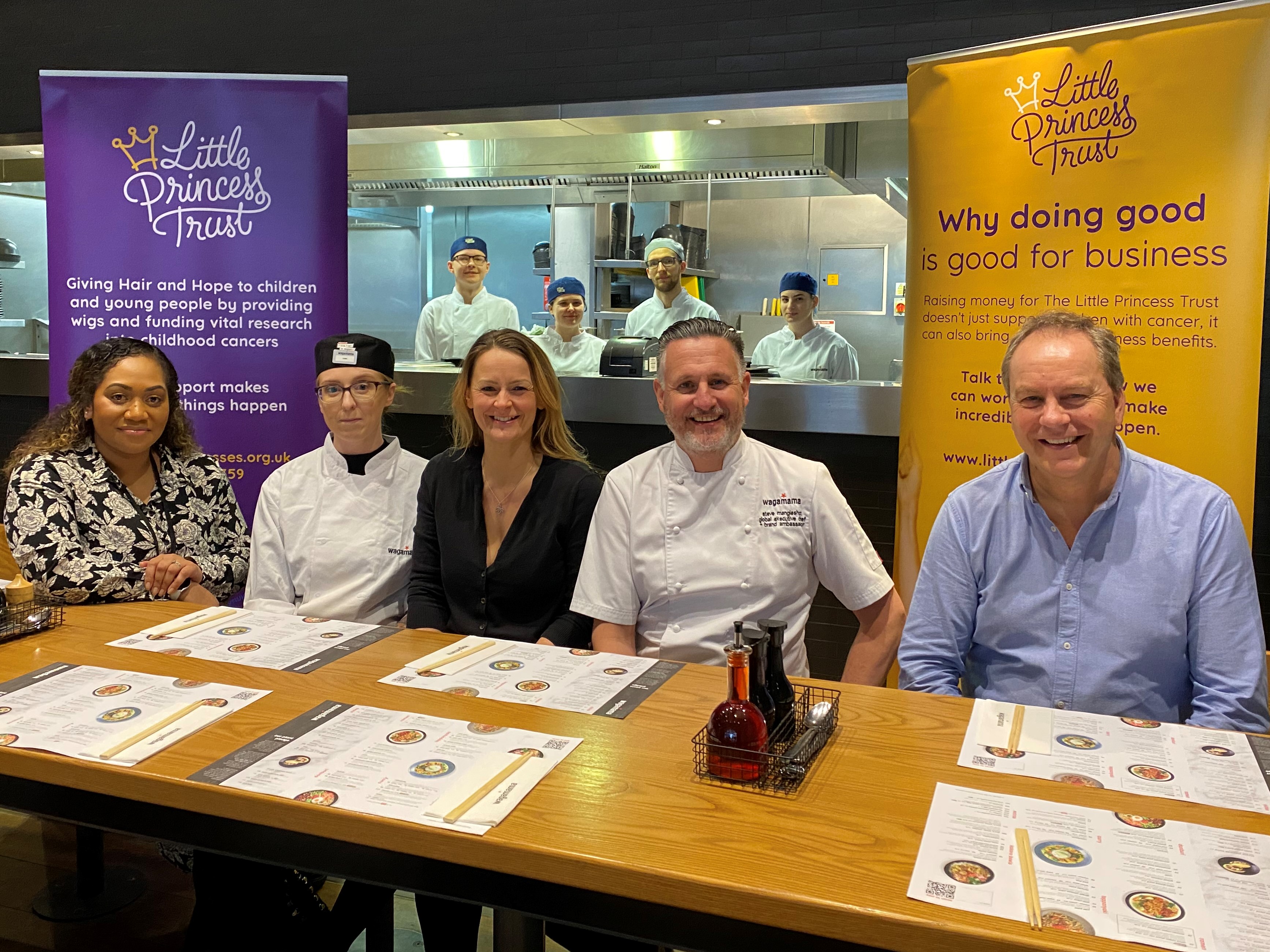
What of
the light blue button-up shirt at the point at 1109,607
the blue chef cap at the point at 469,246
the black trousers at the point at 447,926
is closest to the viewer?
the light blue button-up shirt at the point at 1109,607

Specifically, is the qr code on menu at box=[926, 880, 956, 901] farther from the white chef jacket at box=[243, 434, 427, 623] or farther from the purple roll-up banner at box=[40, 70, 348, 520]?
the purple roll-up banner at box=[40, 70, 348, 520]

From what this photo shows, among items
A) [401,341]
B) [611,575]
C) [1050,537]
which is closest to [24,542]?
[611,575]

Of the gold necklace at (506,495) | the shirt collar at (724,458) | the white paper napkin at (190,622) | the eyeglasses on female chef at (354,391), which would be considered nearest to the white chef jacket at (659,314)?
the eyeglasses on female chef at (354,391)

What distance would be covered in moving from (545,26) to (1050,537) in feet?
12.0

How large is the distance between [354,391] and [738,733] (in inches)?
73.6

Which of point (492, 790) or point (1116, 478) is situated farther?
point (1116, 478)

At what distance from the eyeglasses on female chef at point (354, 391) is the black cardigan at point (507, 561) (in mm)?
367

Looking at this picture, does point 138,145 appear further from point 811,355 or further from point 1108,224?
point 811,355

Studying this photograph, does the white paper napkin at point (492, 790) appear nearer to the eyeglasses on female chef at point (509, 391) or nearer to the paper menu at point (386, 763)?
the paper menu at point (386, 763)

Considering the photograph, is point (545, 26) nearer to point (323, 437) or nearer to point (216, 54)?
point (216, 54)

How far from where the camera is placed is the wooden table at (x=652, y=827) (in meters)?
1.17

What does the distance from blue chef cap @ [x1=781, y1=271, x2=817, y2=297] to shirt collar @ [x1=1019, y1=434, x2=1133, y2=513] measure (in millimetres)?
4810

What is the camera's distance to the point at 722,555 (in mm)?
2414

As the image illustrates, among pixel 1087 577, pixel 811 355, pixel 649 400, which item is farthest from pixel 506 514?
pixel 811 355
